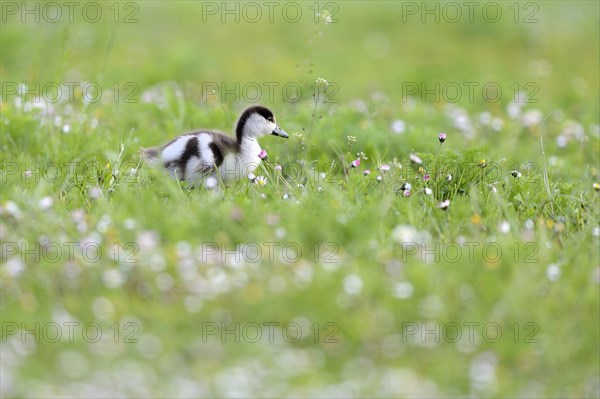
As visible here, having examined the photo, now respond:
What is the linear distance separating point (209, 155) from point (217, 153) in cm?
8

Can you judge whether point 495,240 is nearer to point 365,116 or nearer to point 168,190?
point 168,190

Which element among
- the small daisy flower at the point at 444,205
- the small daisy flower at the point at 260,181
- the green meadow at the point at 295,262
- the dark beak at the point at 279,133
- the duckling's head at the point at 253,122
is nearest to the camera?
the green meadow at the point at 295,262

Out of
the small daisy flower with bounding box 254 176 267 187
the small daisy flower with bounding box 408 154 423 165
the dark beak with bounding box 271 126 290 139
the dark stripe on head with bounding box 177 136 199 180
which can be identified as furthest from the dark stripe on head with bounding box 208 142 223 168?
the small daisy flower with bounding box 408 154 423 165

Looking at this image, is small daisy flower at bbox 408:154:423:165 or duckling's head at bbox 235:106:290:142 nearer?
small daisy flower at bbox 408:154:423:165

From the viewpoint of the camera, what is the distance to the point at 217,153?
709cm

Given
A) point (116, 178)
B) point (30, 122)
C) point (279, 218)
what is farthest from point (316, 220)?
point (30, 122)

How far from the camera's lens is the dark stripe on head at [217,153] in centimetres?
707

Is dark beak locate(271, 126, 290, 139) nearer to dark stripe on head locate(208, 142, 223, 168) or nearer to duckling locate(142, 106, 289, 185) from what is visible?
duckling locate(142, 106, 289, 185)

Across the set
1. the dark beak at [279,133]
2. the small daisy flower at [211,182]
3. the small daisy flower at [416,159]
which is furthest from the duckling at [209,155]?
the small daisy flower at [416,159]

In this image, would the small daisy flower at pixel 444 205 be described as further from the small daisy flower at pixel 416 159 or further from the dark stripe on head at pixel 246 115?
the dark stripe on head at pixel 246 115

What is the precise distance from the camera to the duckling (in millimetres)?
7051

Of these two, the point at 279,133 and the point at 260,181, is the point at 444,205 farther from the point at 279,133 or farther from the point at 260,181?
the point at 279,133

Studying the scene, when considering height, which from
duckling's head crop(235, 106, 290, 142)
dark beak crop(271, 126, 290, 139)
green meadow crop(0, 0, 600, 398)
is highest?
duckling's head crop(235, 106, 290, 142)

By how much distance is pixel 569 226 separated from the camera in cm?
643
